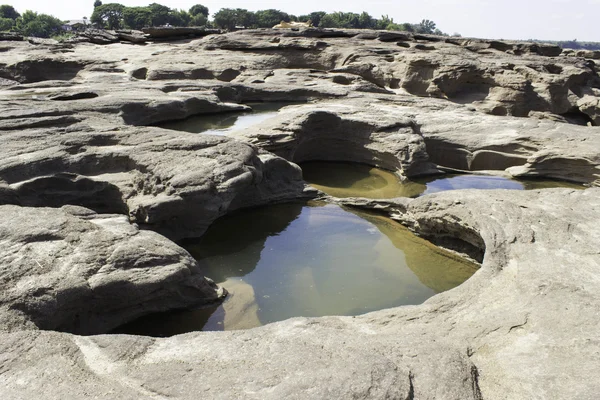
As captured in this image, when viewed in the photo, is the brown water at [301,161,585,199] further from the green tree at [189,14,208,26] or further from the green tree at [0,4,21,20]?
the green tree at [0,4,21,20]

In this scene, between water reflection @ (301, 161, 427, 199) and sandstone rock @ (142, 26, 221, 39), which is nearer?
water reflection @ (301, 161, 427, 199)

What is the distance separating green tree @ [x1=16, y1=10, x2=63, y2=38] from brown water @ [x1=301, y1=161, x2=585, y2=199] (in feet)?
184

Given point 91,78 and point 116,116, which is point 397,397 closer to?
point 116,116

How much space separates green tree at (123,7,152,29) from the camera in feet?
174

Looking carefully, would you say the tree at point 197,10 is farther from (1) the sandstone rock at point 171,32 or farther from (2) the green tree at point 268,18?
(1) the sandstone rock at point 171,32

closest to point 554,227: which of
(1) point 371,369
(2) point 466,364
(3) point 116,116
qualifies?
(2) point 466,364

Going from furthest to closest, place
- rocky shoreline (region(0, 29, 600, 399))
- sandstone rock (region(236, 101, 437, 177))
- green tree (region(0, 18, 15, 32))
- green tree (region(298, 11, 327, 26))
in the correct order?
green tree (region(298, 11, 327, 26)) → green tree (region(0, 18, 15, 32)) → sandstone rock (region(236, 101, 437, 177)) → rocky shoreline (region(0, 29, 600, 399))

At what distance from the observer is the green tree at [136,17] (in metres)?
53.1

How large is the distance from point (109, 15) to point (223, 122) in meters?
55.6

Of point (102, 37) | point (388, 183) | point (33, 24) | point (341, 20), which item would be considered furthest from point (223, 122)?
point (341, 20)

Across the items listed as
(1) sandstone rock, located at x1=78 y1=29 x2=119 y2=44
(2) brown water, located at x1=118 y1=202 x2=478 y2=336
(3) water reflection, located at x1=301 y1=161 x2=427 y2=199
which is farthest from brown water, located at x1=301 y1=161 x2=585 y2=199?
(1) sandstone rock, located at x1=78 y1=29 x2=119 y2=44

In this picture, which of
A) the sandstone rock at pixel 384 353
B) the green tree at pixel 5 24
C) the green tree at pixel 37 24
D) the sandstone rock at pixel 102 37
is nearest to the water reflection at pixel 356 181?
the sandstone rock at pixel 384 353

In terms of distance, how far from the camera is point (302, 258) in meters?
5.72

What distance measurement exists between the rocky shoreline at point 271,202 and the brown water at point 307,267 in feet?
0.72
